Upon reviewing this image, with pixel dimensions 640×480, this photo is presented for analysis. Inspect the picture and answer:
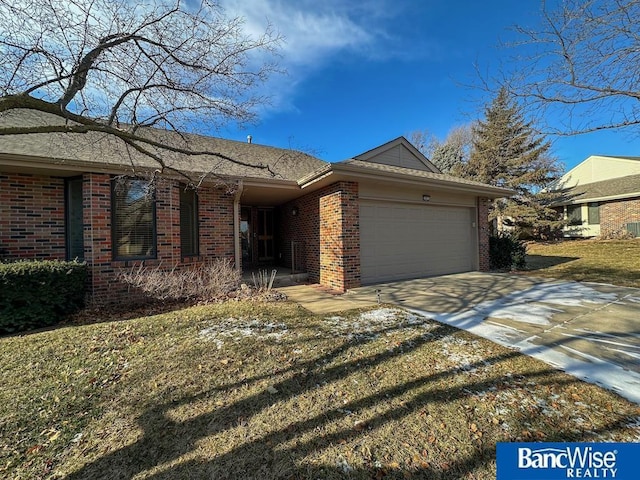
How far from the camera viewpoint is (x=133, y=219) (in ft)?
21.8

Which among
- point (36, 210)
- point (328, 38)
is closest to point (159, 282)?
point (36, 210)

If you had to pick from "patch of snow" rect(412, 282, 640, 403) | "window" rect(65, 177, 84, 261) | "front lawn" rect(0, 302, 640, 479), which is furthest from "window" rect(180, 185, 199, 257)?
"patch of snow" rect(412, 282, 640, 403)

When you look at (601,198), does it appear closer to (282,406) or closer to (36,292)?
(282,406)

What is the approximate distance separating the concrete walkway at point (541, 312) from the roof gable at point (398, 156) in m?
4.56

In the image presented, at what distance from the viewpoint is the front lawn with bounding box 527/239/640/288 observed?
874 cm

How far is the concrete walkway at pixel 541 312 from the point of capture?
334cm

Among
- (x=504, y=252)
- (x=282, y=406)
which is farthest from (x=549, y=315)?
(x=504, y=252)

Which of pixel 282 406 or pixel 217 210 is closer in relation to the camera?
pixel 282 406

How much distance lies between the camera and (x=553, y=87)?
468cm

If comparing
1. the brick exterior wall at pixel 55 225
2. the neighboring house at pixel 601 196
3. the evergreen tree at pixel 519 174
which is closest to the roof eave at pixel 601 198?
the neighboring house at pixel 601 196

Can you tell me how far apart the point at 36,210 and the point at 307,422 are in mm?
7525

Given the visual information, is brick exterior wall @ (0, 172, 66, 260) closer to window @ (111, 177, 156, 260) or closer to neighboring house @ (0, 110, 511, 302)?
neighboring house @ (0, 110, 511, 302)

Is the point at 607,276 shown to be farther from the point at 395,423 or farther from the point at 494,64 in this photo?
the point at 395,423

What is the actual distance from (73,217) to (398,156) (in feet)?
32.8
